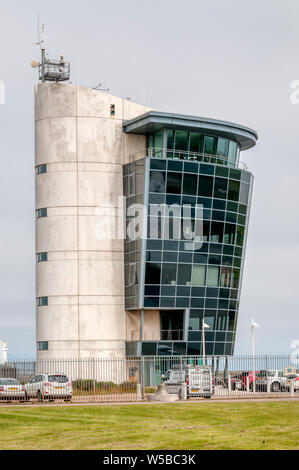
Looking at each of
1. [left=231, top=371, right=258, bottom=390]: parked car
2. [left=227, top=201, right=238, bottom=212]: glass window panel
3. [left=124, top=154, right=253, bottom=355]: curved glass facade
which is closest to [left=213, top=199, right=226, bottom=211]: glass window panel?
[left=124, top=154, right=253, bottom=355]: curved glass facade

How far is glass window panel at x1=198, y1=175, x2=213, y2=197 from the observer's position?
68.8 metres

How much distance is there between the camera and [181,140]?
232ft

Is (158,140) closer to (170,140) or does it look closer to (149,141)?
(149,141)

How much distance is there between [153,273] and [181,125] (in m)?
12.4

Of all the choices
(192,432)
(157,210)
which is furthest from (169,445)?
(157,210)

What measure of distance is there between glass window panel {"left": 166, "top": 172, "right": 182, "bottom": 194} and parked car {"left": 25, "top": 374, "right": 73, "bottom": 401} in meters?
25.4

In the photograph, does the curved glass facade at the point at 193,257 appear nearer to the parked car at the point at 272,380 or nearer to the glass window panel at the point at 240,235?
the glass window panel at the point at 240,235

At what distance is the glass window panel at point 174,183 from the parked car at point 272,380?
18.4 meters

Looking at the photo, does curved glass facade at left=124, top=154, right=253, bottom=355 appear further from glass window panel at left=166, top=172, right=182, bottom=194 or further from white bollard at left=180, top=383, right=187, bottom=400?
white bollard at left=180, top=383, right=187, bottom=400

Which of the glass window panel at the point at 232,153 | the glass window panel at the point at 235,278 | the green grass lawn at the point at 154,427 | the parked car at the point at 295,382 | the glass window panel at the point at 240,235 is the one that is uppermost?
the glass window panel at the point at 232,153

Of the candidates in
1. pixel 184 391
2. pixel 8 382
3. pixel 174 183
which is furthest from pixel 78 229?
pixel 184 391

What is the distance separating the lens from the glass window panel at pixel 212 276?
70.5 metres

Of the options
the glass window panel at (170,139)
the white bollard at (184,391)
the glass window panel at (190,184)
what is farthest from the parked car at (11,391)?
the glass window panel at (170,139)
